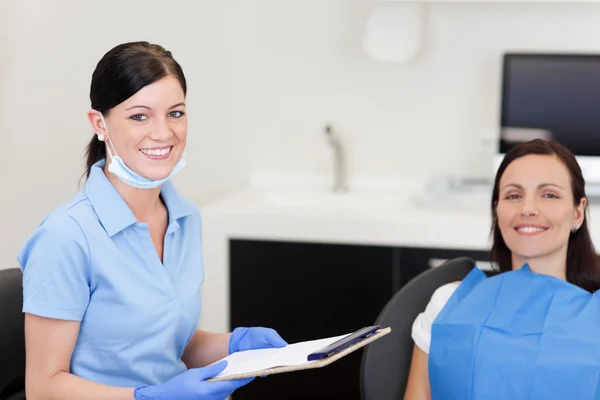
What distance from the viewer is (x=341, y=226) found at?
2670 mm

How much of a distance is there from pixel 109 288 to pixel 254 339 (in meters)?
0.31

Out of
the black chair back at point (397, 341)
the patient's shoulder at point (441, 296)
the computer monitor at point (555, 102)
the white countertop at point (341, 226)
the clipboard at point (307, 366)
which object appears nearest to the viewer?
the clipboard at point (307, 366)

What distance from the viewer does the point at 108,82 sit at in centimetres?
154

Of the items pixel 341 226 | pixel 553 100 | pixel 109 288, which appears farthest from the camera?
pixel 553 100

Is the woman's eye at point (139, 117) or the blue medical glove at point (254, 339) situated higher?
the woman's eye at point (139, 117)

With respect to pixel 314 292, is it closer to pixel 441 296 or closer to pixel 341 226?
pixel 341 226

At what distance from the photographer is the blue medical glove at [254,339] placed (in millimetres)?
1660

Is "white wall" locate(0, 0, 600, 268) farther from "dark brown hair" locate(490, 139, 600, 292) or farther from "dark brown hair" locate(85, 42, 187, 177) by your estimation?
"dark brown hair" locate(85, 42, 187, 177)

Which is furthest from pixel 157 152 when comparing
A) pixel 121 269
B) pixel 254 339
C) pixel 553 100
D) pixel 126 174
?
pixel 553 100

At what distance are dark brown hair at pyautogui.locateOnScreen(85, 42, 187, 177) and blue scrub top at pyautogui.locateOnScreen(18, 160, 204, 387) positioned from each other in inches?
5.6

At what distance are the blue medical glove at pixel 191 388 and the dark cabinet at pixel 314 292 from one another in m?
1.28

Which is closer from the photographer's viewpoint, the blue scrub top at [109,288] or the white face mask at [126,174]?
the blue scrub top at [109,288]

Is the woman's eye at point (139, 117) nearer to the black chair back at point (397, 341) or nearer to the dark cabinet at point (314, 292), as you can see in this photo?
the black chair back at point (397, 341)

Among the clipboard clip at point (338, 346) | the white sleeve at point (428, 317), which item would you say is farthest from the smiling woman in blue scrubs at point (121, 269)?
the white sleeve at point (428, 317)
